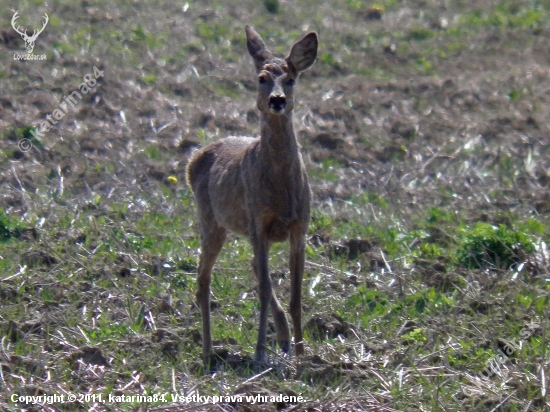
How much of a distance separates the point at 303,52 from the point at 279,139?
712mm

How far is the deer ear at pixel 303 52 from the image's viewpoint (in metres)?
7.61

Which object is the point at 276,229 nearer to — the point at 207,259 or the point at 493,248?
the point at 207,259

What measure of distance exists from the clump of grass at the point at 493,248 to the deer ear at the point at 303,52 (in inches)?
118

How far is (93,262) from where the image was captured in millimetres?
9383

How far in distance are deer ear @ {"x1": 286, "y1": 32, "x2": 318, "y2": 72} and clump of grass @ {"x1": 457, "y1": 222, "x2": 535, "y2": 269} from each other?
118 inches

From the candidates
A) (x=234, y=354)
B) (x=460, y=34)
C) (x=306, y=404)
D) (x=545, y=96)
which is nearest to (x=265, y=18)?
(x=460, y=34)

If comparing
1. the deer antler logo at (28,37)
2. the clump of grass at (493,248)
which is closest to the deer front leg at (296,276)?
the clump of grass at (493,248)

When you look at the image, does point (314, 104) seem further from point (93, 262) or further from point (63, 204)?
point (93, 262)

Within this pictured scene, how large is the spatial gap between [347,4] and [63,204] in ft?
36.5

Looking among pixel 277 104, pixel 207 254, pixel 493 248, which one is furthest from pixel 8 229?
pixel 493 248

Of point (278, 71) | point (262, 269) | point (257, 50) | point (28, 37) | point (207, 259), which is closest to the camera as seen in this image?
point (278, 71)

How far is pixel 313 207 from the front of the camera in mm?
11555

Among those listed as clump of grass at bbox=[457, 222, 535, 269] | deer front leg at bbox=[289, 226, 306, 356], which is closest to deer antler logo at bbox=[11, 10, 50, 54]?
clump of grass at bbox=[457, 222, 535, 269]

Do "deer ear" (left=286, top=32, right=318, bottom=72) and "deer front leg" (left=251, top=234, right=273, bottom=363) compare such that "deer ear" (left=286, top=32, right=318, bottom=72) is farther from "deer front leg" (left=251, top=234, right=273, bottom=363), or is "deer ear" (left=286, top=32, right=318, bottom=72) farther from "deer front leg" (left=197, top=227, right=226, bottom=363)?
"deer front leg" (left=197, top=227, right=226, bottom=363)
